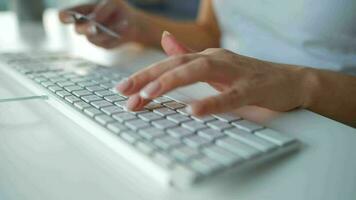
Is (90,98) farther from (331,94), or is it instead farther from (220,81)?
(331,94)

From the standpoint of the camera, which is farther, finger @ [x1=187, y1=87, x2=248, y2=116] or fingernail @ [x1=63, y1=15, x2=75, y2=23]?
fingernail @ [x1=63, y1=15, x2=75, y2=23]

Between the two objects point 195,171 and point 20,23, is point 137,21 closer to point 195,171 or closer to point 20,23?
point 20,23

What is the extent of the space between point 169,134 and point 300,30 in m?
0.43

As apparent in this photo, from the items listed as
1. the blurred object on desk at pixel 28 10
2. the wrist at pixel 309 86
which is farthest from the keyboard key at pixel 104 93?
the blurred object on desk at pixel 28 10

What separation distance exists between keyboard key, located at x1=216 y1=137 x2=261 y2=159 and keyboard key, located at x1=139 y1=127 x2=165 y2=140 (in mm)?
52

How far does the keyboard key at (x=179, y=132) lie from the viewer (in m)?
0.34

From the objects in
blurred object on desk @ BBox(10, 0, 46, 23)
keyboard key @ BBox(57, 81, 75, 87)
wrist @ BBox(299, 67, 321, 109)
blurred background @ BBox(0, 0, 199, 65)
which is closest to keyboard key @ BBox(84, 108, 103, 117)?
keyboard key @ BBox(57, 81, 75, 87)

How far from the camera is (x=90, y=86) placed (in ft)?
1.60

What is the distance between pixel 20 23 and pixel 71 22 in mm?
481

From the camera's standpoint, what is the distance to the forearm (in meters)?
0.48

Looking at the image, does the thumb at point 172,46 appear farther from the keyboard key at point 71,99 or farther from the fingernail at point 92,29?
the fingernail at point 92,29

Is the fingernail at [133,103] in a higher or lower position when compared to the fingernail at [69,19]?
lower

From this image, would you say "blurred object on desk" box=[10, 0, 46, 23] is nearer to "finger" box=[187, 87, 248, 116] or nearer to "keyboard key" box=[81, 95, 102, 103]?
"keyboard key" box=[81, 95, 102, 103]

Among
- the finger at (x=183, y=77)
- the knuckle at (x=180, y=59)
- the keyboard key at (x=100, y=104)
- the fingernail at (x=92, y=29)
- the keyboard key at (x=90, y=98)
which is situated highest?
the knuckle at (x=180, y=59)
